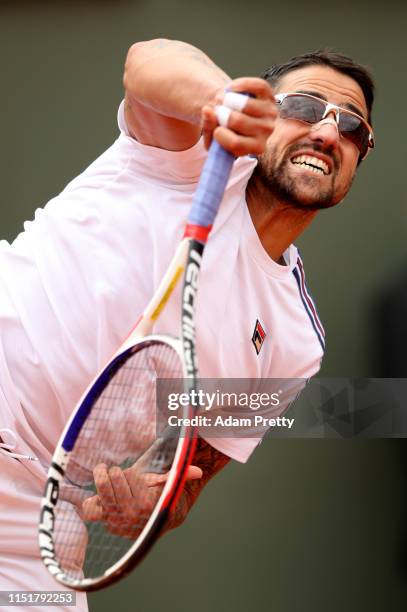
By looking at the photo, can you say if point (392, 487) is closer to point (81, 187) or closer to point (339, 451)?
point (339, 451)

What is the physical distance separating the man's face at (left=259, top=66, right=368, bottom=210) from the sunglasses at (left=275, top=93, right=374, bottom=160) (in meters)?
0.01

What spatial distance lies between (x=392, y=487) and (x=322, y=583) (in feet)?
1.07

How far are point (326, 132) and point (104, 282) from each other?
49 cm

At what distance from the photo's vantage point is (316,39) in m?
2.79

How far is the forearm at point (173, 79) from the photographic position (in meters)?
1.34

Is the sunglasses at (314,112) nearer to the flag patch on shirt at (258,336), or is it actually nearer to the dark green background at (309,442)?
the flag patch on shirt at (258,336)

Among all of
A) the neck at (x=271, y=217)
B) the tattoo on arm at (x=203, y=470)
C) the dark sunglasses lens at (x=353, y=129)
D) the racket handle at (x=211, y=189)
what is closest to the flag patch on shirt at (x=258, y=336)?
the neck at (x=271, y=217)

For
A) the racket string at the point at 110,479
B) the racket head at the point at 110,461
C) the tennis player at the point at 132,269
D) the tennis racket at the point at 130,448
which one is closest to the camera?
the tennis racket at the point at 130,448

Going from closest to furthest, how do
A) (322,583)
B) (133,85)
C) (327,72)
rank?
(133,85)
(327,72)
(322,583)

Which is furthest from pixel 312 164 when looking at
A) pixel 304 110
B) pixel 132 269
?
pixel 132 269

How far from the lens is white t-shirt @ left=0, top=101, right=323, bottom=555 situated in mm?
1634

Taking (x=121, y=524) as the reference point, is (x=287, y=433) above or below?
above

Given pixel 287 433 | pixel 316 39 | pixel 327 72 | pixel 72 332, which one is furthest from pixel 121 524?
pixel 316 39

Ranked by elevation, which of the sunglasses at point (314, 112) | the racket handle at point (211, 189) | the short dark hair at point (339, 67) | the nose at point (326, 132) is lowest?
the racket handle at point (211, 189)
